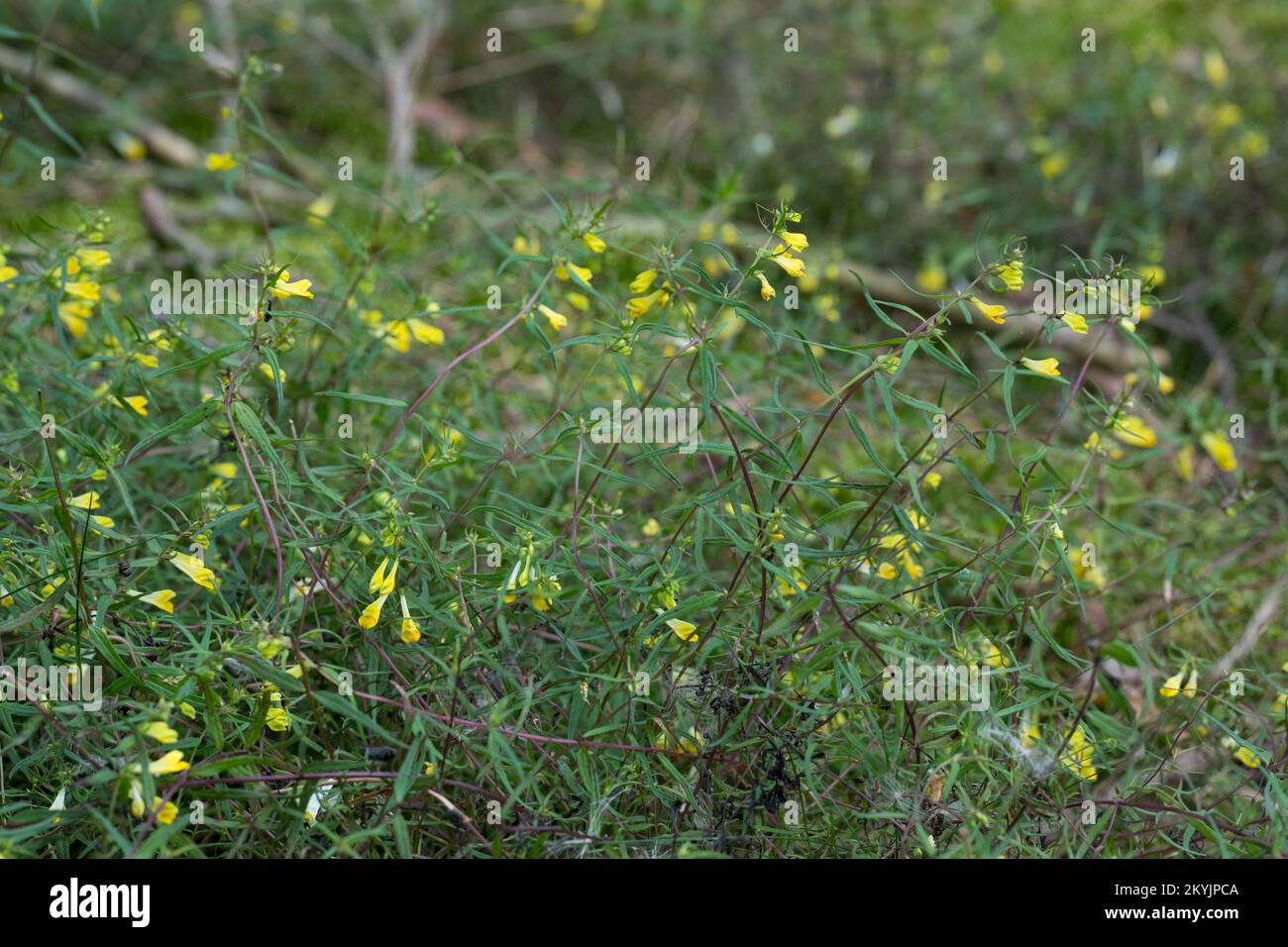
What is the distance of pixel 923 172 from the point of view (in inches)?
135

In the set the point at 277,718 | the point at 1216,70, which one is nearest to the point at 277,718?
the point at 277,718

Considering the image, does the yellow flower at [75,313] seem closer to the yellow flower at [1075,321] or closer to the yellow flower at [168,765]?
the yellow flower at [168,765]

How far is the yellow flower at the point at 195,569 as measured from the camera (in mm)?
1479

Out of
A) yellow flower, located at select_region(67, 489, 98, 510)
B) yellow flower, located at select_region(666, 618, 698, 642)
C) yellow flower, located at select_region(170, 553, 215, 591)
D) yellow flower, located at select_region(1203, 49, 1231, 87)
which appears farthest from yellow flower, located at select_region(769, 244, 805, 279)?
yellow flower, located at select_region(1203, 49, 1231, 87)

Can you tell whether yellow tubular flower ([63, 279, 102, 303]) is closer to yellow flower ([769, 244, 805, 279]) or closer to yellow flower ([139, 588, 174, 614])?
yellow flower ([139, 588, 174, 614])

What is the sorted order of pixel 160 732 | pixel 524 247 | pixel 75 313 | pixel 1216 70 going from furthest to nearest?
pixel 1216 70 < pixel 524 247 < pixel 75 313 < pixel 160 732

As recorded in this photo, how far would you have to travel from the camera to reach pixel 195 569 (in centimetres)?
149

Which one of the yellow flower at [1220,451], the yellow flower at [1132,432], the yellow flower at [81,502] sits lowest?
the yellow flower at [81,502]

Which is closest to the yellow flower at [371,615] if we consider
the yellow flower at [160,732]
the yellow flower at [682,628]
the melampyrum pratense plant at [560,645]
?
the melampyrum pratense plant at [560,645]

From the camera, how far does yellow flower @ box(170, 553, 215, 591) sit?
1479mm

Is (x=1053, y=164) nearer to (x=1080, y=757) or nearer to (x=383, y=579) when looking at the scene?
(x=1080, y=757)

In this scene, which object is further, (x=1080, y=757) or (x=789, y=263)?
(x=1080, y=757)
